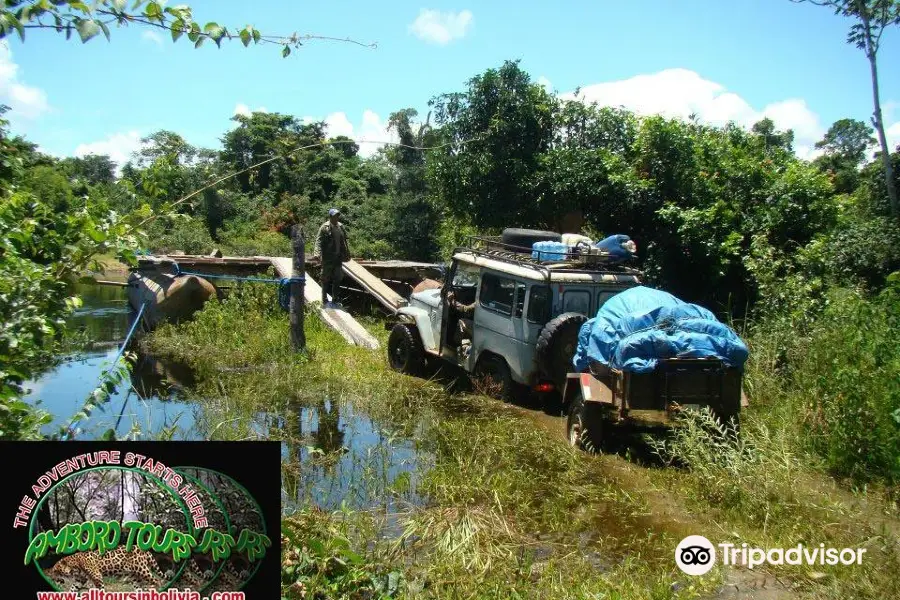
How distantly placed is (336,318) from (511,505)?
26.1 feet

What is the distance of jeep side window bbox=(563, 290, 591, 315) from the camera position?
27.0 feet

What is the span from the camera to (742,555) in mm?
4715

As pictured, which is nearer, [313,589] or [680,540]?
[313,589]

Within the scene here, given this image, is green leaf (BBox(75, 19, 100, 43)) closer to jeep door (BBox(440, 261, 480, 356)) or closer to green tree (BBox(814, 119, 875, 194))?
jeep door (BBox(440, 261, 480, 356))

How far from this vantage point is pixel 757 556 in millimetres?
4680

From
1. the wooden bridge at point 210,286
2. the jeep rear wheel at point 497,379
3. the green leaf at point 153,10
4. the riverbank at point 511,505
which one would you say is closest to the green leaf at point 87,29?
the green leaf at point 153,10

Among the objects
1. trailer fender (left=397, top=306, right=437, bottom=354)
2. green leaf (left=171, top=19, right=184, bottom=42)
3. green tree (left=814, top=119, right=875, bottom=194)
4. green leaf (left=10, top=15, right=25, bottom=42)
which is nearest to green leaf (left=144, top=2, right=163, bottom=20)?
green leaf (left=171, top=19, right=184, bottom=42)

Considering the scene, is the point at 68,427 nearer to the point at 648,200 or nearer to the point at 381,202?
A: the point at 648,200

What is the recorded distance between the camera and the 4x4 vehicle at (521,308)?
7930 millimetres

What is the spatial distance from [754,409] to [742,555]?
3.56m

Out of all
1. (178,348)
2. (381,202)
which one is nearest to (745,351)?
(178,348)

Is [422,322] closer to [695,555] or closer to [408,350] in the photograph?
[408,350]

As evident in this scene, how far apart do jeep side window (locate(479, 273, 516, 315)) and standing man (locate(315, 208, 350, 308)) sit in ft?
16.4

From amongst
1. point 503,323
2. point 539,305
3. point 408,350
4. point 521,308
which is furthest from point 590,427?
point 408,350
